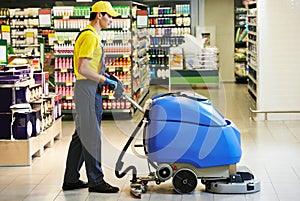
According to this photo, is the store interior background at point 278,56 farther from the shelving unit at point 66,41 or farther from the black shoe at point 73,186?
the black shoe at point 73,186

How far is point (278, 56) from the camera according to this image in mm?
10570

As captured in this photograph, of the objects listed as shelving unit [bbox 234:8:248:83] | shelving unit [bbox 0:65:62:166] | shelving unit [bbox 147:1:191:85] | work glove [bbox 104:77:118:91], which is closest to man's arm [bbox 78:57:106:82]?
work glove [bbox 104:77:118:91]

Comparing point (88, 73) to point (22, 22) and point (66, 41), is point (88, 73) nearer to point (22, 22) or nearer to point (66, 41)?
point (66, 41)

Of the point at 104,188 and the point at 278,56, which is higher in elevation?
the point at 278,56

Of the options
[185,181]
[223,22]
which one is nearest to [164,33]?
[223,22]

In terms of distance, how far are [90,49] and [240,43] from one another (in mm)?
12147

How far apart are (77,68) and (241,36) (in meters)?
11.9

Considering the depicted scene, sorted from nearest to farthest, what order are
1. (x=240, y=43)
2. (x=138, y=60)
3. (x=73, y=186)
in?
(x=73, y=186), (x=138, y=60), (x=240, y=43)

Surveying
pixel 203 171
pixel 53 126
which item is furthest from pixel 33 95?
pixel 203 171

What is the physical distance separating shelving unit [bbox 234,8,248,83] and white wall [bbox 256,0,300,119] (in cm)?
641

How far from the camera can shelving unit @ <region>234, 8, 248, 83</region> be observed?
1703 centimetres

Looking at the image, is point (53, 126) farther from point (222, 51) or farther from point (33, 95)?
point (222, 51)

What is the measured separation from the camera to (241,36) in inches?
677

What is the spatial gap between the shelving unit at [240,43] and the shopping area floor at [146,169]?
6.50 meters
